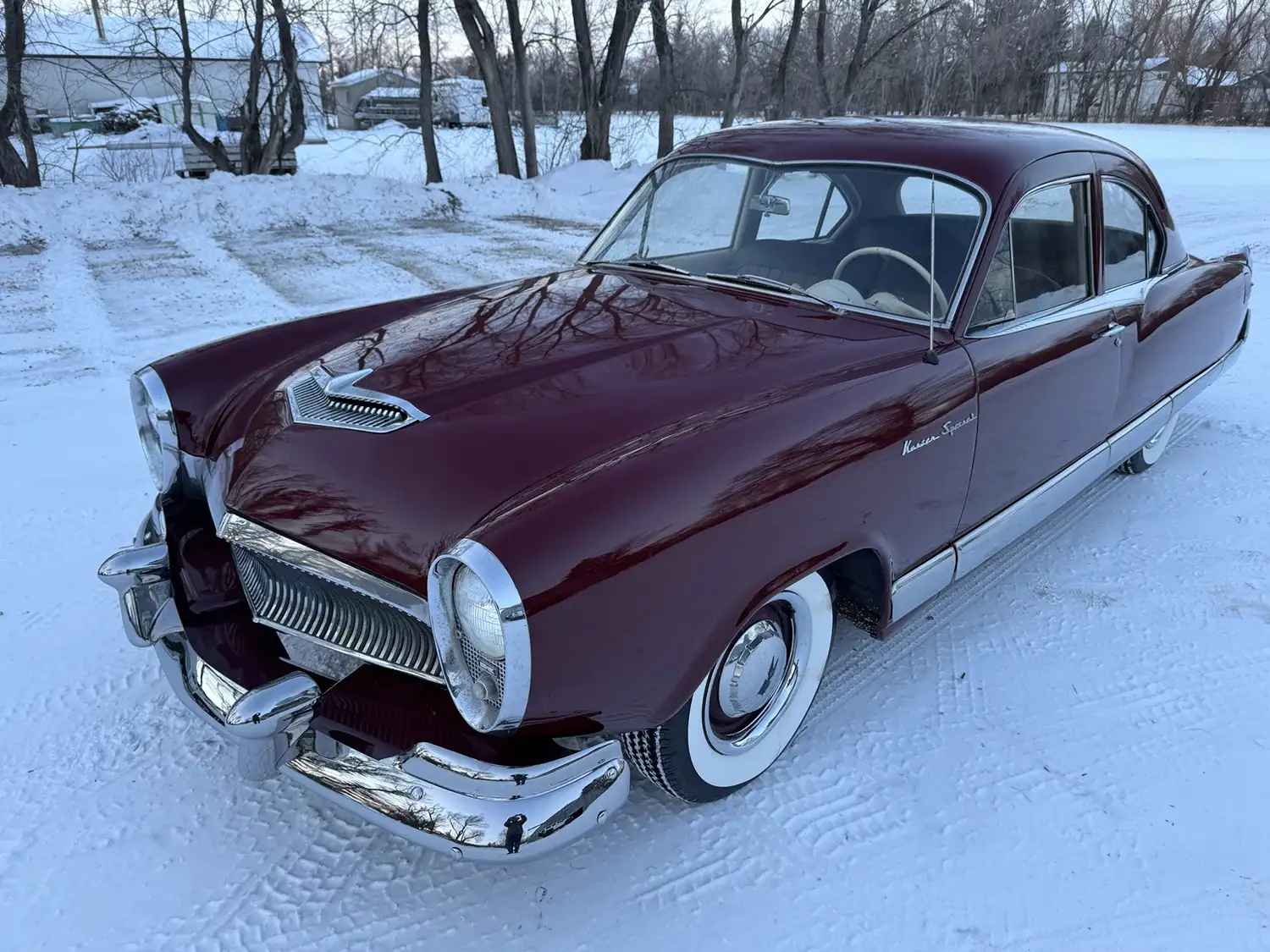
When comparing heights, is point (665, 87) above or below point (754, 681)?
above

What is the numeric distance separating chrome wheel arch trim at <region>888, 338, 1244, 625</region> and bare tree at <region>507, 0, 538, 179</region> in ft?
41.6

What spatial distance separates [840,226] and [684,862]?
204 cm

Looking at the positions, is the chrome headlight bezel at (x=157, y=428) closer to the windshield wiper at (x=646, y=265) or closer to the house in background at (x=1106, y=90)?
the windshield wiper at (x=646, y=265)

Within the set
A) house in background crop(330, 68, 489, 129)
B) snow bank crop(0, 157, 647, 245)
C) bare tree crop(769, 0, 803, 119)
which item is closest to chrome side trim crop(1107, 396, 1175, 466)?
snow bank crop(0, 157, 647, 245)

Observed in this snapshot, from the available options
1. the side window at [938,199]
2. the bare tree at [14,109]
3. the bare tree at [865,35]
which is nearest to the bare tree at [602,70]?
the bare tree at [865,35]

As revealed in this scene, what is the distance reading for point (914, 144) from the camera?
3070 mm

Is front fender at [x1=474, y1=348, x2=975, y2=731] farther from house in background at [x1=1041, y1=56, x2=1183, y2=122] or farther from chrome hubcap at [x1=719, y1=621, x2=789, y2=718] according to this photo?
house in background at [x1=1041, y1=56, x2=1183, y2=122]

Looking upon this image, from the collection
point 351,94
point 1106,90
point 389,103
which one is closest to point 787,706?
point 389,103

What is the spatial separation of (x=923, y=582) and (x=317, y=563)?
5.48 ft

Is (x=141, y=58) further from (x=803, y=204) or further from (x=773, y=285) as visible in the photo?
(x=773, y=285)

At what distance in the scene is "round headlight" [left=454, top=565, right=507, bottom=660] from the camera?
5.70 ft

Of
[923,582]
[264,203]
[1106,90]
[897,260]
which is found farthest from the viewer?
[1106,90]

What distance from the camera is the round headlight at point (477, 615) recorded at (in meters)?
1.74

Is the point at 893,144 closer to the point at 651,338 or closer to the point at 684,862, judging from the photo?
the point at 651,338
